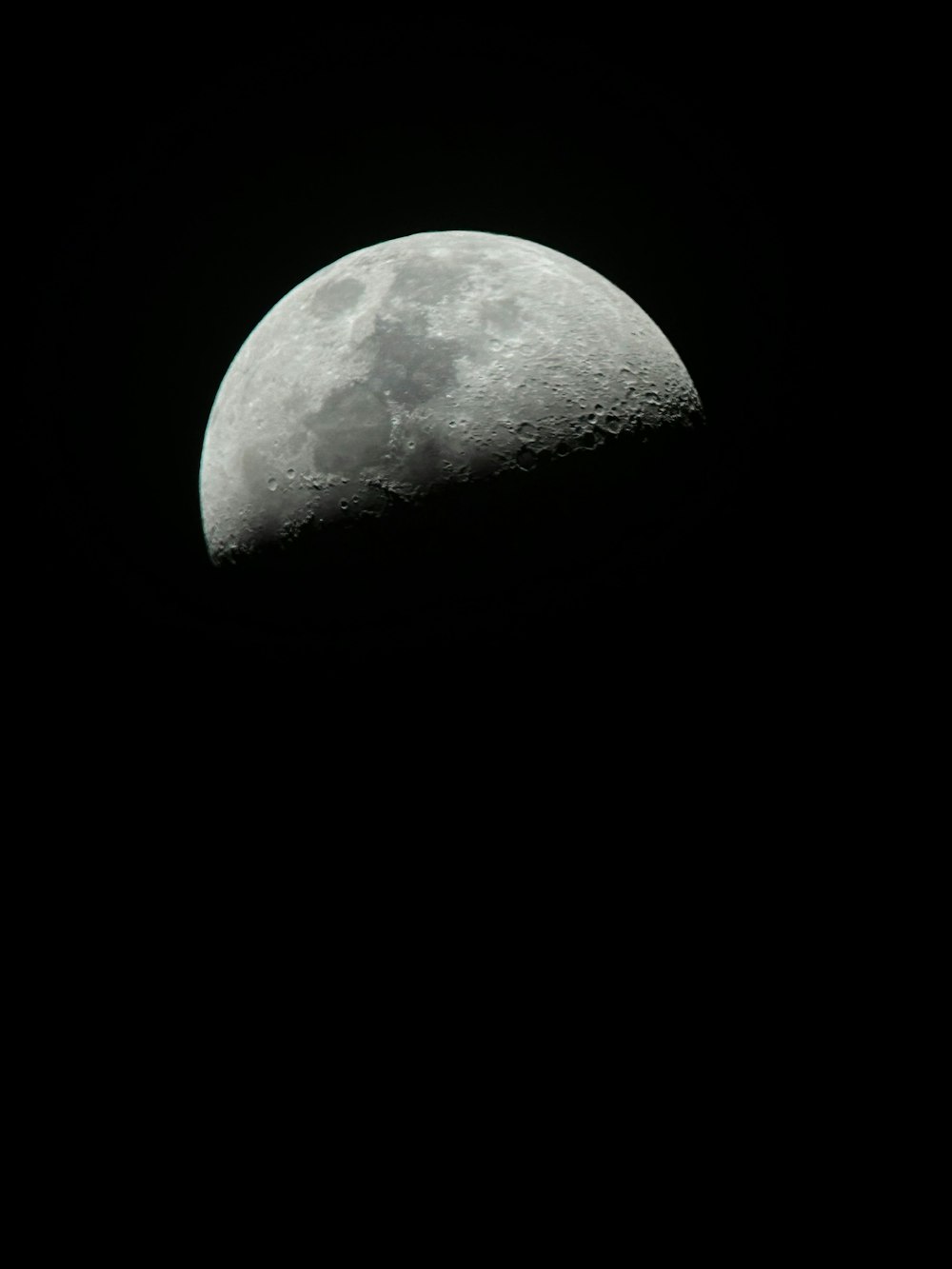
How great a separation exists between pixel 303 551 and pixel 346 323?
621 mm

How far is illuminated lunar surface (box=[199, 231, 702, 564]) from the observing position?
242cm

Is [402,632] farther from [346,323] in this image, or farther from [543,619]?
[346,323]

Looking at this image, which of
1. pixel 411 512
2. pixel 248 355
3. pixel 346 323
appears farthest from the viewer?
pixel 248 355

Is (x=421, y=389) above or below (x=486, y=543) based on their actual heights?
above

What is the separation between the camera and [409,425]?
7.93ft

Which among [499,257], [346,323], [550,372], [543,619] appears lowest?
[543,619]

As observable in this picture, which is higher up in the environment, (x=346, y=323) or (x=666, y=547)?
(x=346, y=323)

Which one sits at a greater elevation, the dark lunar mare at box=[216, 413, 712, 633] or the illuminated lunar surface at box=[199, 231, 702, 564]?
the illuminated lunar surface at box=[199, 231, 702, 564]

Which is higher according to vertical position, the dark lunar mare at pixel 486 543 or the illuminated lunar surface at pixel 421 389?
the illuminated lunar surface at pixel 421 389

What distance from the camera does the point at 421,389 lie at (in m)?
2.44

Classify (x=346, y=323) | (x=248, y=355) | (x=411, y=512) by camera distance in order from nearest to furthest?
1. (x=411, y=512)
2. (x=346, y=323)
3. (x=248, y=355)

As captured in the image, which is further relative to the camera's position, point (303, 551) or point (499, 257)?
Result: point (499, 257)

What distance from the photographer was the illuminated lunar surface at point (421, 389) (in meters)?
2.42

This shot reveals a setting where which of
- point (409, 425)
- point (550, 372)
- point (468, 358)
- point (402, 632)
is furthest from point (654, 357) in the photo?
point (402, 632)
